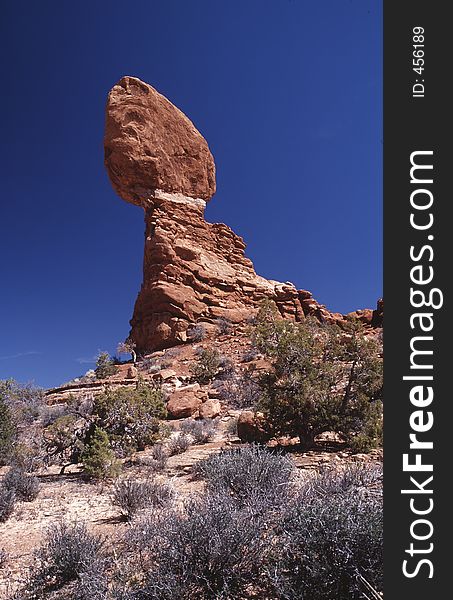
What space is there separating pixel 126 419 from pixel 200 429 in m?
1.84

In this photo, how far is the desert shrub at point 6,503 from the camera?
4480mm

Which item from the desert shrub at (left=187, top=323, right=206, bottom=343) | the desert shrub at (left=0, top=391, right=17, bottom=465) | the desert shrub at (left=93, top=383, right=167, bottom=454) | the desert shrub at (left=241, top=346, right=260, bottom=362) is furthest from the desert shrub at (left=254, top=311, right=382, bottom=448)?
the desert shrub at (left=187, top=323, right=206, bottom=343)

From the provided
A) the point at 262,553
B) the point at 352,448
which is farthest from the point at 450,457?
the point at 352,448

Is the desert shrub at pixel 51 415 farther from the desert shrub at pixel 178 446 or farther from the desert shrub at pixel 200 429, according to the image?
the desert shrub at pixel 178 446

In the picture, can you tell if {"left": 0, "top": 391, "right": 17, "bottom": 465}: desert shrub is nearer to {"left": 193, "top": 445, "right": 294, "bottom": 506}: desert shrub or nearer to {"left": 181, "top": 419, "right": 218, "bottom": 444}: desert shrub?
{"left": 181, "top": 419, "right": 218, "bottom": 444}: desert shrub

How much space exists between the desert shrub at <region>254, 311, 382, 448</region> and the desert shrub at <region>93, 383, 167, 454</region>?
8.00ft

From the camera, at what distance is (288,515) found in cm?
292

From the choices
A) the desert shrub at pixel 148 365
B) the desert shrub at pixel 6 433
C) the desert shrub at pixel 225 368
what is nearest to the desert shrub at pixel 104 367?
the desert shrub at pixel 148 365

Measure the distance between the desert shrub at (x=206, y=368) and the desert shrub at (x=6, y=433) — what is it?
7.91 m

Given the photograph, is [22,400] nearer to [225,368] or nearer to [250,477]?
[225,368]

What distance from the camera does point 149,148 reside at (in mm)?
27562

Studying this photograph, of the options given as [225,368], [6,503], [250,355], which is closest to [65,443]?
[6,503]

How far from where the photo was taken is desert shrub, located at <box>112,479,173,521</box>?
13.8 ft

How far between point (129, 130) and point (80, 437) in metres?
24.9
